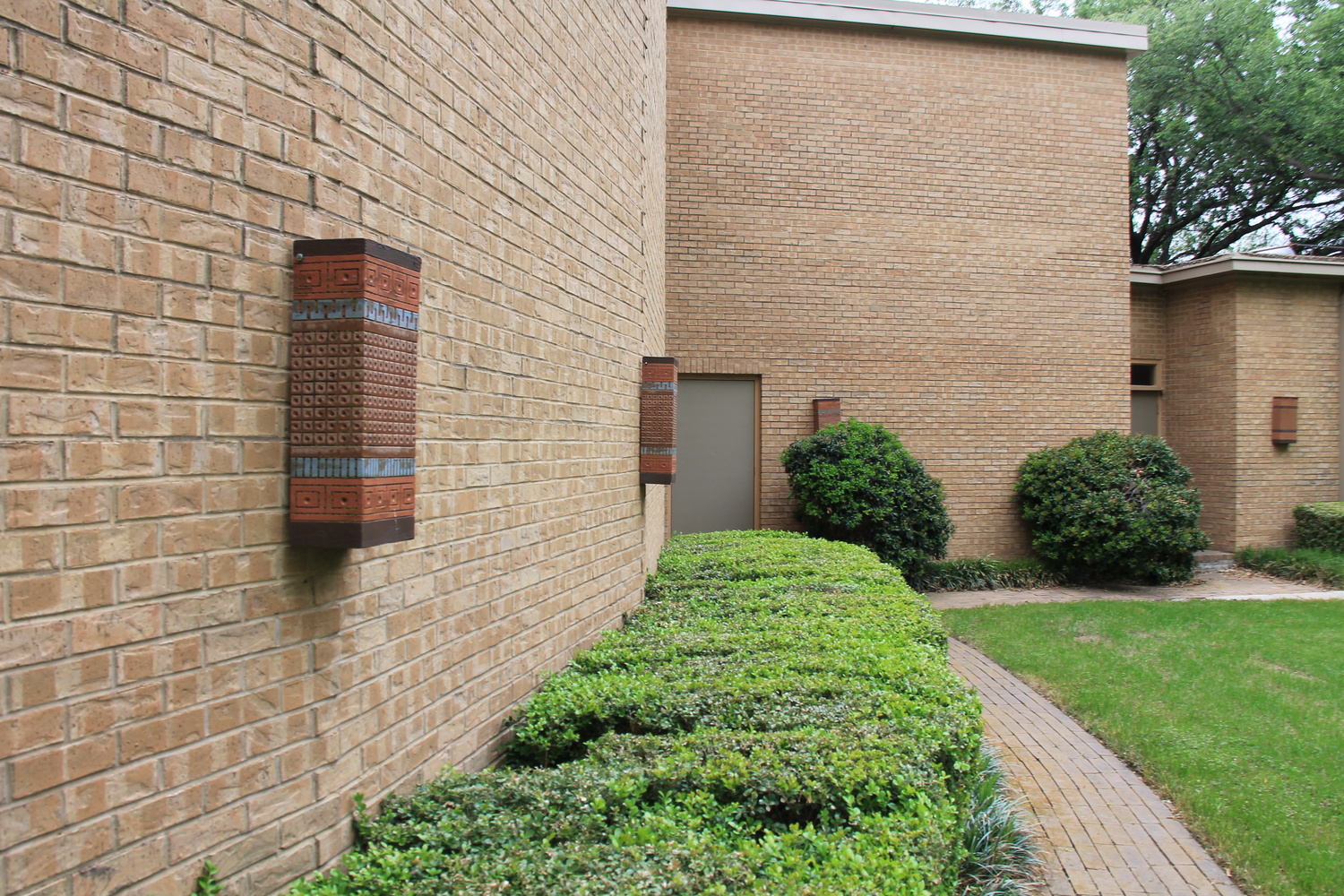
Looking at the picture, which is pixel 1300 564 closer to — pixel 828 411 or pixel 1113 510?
pixel 1113 510

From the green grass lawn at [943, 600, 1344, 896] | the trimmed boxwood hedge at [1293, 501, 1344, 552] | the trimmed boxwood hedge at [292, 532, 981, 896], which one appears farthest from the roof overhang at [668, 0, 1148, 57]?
the trimmed boxwood hedge at [292, 532, 981, 896]

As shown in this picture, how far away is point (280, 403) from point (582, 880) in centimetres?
156

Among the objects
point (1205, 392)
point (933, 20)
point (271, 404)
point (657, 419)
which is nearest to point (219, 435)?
point (271, 404)

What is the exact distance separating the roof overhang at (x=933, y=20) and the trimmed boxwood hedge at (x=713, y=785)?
378 inches

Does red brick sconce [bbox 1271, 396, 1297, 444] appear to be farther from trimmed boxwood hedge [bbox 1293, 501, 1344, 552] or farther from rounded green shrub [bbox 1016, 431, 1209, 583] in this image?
rounded green shrub [bbox 1016, 431, 1209, 583]

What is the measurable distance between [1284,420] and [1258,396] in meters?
0.53

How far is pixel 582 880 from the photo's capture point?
2258 mm

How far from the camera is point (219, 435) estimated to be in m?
2.11

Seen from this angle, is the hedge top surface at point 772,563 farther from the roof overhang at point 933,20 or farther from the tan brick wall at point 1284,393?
the tan brick wall at point 1284,393

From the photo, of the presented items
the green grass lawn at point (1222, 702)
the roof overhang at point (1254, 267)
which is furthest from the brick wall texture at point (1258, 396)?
the green grass lawn at point (1222, 702)

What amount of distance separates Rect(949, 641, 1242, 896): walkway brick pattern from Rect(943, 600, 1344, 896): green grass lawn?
152 millimetres

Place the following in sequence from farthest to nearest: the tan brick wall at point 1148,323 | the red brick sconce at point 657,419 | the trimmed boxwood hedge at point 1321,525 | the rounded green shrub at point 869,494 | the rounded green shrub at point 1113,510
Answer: the tan brick wall at point 1148,323 → the trimmed boxwood hedge at point 1321,525 → the rounded green shrub at point 1113,510 → the rounded green shrub at point 869,494 → the red brick sconce at point 657,419

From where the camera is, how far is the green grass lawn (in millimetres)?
4305

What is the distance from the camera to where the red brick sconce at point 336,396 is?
7.43 feet
